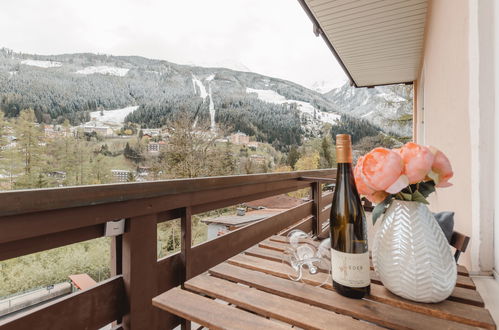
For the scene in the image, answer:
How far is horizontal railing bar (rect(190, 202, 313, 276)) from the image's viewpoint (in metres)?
1.29

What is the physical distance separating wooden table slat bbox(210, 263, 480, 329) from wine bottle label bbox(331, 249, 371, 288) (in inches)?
1.5

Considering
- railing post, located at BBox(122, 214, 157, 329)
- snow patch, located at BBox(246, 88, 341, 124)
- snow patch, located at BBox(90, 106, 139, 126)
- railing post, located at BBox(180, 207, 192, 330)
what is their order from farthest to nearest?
snow patch, located at BBox(246, 88, 341, 124) < snow patch, located at BBox(90, 106, 139, 126) < railing post, located at BBox(180, 207, 192, 330) < railing post, located at BBox(122, 214, 157, 329)

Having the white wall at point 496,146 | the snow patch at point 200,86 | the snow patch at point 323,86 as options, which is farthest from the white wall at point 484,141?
the snow patch at point 323,86

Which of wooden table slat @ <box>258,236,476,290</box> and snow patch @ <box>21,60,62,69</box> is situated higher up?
snow patch @ <box>21,60,62,69</box>

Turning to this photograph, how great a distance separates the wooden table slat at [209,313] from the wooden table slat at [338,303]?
0.33ft

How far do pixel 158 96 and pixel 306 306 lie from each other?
23.7m

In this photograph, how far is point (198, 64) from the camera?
105 ft

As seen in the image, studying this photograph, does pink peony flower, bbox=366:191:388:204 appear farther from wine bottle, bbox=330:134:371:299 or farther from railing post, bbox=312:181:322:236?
railing post, bbox=312:181:322:236

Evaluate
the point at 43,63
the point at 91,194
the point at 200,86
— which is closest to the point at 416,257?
the point at 91,194

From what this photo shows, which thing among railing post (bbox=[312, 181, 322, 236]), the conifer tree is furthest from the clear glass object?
the conifer tree

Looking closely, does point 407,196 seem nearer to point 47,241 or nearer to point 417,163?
point 417,163

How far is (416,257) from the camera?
0.54m

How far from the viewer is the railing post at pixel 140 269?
3.17ft

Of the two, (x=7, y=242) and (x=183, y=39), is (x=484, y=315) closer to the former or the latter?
(x=7, y=242)
